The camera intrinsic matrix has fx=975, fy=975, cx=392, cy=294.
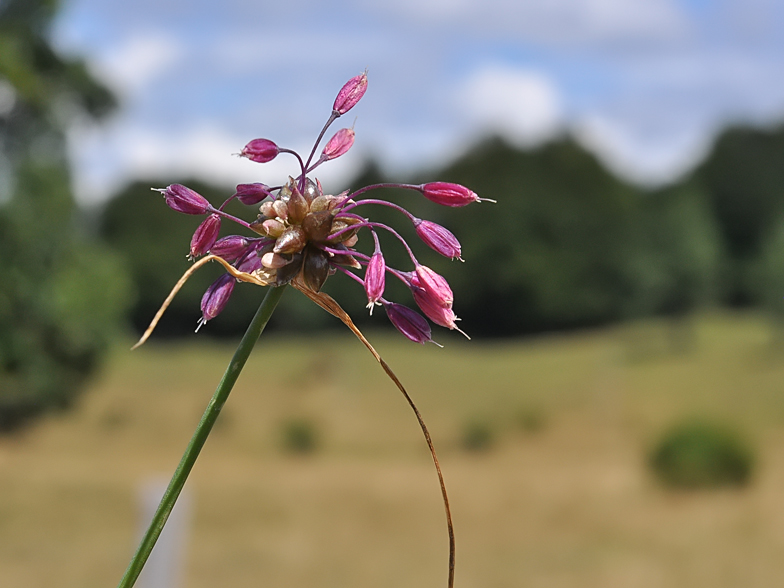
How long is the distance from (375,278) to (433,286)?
3.2 inches

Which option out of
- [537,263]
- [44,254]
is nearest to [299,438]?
[44,254]

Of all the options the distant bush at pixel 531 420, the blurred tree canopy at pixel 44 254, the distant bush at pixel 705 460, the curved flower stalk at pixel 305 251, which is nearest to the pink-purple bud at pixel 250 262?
the curved flower stalk at pixel 305 251

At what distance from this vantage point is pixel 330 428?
93.1 ft

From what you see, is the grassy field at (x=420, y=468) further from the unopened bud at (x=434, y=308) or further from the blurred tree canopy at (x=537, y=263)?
the unopened bud at (x=434, y=308)

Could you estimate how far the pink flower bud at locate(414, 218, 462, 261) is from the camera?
1134 mm

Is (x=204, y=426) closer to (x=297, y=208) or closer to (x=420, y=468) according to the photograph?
(x=297, y=208)

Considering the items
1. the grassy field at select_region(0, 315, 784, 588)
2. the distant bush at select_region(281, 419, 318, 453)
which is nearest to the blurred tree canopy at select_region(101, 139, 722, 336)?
the grassy field at select_region(0, 315, 784, 588)

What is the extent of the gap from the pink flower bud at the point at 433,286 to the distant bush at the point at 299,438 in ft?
88.4

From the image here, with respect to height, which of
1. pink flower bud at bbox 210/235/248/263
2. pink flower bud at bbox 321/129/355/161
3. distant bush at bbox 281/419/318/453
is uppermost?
pink flower bud at bbox 321/129/355/161

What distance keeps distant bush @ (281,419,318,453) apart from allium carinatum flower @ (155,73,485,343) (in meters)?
26.9

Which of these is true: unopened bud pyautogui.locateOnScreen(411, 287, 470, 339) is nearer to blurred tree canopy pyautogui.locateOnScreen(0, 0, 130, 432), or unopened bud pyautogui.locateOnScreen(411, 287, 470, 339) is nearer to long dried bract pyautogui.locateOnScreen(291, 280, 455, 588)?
long dried bract pyautogui.locateOnScreen(291, 280, 455, 588)

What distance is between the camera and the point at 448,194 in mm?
1154

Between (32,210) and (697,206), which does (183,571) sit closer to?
(32,210)

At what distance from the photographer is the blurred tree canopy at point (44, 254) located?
904 inches
